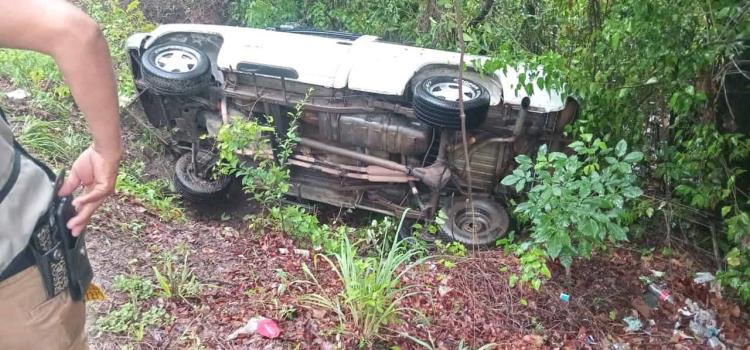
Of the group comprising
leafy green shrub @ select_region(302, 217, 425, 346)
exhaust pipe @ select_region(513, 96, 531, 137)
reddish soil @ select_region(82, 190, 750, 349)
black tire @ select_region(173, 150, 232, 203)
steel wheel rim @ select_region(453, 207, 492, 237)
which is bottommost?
black tire @ select_region(173, 150, 232, 203)

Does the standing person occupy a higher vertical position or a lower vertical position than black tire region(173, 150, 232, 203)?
higher

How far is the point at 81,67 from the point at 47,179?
458 mm

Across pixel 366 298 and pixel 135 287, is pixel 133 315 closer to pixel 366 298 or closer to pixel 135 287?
pixel 135 287

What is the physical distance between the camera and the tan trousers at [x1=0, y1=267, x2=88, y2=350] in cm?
160

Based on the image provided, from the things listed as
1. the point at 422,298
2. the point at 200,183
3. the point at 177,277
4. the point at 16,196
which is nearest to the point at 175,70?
the point at 200,183

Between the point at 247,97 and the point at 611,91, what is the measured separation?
2975 mm

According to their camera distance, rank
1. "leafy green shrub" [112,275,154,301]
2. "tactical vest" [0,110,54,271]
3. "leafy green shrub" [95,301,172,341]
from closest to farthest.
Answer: "tactical vest" [0,110,54,271]
"leafy green shrub" [95,301,172,341]
"leafy green shrub" [112,275,154,301]

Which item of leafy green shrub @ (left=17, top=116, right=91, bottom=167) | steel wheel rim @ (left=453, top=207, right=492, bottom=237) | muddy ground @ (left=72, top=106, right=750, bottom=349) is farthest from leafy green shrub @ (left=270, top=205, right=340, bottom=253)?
leafy green shrub @ (left=17, top=116, right=91, bottom=167)

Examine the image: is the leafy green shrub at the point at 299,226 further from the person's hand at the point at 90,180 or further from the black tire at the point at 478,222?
the person's hand at the point at 90,180

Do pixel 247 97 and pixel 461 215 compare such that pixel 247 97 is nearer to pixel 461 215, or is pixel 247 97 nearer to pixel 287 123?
pixel 287 123

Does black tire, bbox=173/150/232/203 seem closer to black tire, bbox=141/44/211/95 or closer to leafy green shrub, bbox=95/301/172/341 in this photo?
black tire, bbox=141/44/211/95

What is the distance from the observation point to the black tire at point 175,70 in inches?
195

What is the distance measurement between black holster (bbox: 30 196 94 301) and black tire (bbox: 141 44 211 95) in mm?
3413

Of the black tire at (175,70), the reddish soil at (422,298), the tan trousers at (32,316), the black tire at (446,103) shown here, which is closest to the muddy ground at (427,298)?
the reddish soil at (422,298)
